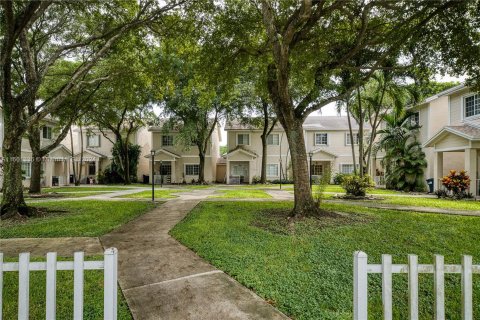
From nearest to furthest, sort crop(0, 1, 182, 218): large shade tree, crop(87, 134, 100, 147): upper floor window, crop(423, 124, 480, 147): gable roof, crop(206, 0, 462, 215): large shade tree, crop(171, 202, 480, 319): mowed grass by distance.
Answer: crop(171, 202, 480, 319): mowed grass
crop(206, 0, 462, 215): large shade tree
crop(0, 1, 182, 218): large shade tree
crop(423, 124, 480, 147): gable roof
crop(87, 134, 100, 147): upper floor window

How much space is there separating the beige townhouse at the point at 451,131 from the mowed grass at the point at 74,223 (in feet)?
54.7

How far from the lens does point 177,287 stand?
12.9 feet

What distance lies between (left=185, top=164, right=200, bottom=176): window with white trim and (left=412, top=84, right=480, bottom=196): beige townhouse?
73.4 feet

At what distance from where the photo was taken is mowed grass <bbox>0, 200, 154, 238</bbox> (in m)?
7.16

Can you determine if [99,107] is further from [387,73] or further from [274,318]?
[274,318]

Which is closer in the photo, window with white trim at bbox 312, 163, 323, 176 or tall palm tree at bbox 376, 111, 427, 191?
tall palm tree at bbox 376, 111, 427, 191

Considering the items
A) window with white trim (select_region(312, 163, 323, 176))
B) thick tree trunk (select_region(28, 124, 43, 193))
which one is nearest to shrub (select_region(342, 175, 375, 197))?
window with white trim (select_region(312, 163, 323, 176))

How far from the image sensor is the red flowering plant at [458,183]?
46.0 ft

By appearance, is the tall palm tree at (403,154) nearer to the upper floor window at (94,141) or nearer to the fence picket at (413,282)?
the fence picket at (413,282)

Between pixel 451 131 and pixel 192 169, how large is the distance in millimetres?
24899

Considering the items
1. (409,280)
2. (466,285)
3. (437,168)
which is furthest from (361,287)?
(437,168)

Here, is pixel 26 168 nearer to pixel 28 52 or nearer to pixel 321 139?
pixel 28 52

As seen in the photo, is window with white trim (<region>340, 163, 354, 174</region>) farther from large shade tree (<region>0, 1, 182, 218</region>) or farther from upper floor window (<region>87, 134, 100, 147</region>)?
upper floor window (<region>87, 134, 100, 147</region>)

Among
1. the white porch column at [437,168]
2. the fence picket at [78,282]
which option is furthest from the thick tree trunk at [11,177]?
the white porch column at [437,168]
